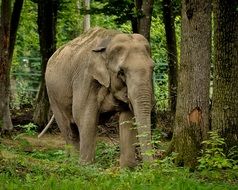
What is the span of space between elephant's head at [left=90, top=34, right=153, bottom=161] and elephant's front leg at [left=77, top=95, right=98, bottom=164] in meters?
0.55

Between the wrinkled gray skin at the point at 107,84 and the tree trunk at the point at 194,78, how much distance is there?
848mm

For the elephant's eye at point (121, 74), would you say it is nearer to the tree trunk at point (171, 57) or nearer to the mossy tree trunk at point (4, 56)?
the mossy tree trunk at point (4, 56)

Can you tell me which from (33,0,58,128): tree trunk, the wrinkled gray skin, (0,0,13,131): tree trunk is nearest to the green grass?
the wrinkled gray skin

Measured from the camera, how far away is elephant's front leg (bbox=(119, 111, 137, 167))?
14.3 meters

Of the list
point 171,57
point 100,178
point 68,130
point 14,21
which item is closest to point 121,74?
point 68,130

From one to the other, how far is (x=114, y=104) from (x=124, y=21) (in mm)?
7504

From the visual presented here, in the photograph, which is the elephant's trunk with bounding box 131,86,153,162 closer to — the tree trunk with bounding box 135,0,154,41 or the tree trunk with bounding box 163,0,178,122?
the tree trunk with bounding box 135,0,154,41

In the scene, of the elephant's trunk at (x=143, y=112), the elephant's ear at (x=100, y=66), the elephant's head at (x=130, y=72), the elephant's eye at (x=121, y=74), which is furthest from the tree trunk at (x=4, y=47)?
the elephant's trunk at (x=143, y=112)

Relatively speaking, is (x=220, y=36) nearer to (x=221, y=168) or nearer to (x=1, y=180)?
(x=221, y=168)

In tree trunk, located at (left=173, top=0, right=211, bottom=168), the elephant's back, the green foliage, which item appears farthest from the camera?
the elephant's back

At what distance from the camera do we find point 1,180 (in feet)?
30.0

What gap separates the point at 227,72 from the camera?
1341 cm

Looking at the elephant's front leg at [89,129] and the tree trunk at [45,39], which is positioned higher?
the tree trunk at [45,39]

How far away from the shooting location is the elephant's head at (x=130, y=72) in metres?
13.5
